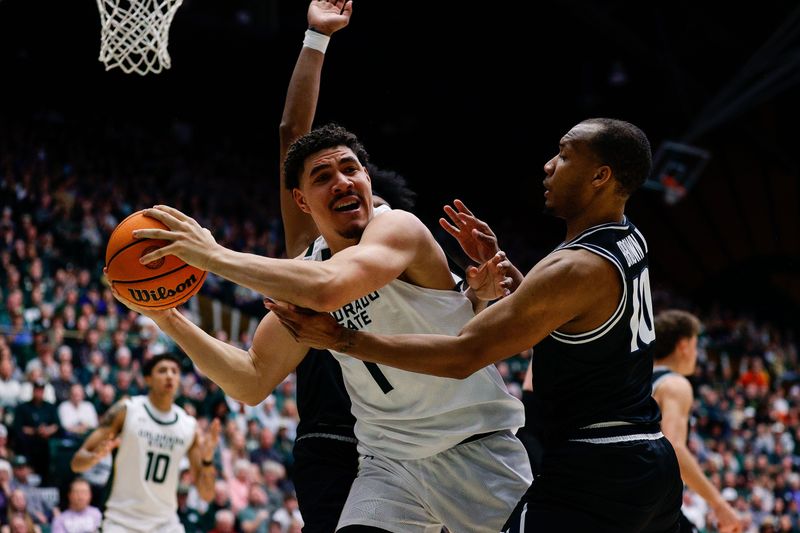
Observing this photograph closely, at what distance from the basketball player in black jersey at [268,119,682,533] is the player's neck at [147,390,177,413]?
3929mm

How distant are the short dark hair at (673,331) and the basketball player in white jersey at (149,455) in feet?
9.36

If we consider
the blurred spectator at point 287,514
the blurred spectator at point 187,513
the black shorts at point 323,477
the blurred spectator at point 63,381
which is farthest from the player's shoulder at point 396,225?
the blurred spectator at point 63,381

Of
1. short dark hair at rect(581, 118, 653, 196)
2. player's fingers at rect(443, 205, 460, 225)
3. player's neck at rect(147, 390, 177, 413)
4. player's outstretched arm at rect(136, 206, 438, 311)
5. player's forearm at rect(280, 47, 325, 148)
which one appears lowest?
player's neck at rect(147, 390, 177, 413)

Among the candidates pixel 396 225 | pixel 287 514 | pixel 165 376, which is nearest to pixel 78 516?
pixel 165 376

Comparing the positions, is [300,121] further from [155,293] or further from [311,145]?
[155,293]

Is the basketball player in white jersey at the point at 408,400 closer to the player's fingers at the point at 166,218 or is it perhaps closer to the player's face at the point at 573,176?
the player's fingers at the point at 166,218

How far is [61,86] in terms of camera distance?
60.8ft

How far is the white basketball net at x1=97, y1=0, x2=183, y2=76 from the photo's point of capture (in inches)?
179

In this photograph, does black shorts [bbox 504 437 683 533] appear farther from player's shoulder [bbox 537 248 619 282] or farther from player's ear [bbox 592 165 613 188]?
player's ear [bbox 592 165 613 188]

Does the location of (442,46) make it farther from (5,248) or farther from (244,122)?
(5,248)

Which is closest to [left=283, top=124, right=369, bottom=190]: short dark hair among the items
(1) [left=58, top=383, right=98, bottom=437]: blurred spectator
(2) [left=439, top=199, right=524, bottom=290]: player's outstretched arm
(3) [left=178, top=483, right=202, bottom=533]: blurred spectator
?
(2) [left=439, top=199, right=524, bottom=290]: player's outstretched arm

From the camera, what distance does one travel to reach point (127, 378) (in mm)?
9148

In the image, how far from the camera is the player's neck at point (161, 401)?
21.6ft

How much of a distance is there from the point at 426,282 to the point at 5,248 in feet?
29.5
